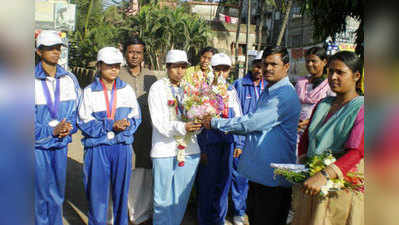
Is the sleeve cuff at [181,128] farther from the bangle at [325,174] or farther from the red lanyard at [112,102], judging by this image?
the bangle at [325,174]

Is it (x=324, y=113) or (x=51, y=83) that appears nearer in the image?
(x=324, y=113)

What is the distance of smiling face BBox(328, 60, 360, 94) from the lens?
2133mm

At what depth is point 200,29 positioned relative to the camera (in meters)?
26.1

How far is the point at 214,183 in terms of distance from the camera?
3961 millimetres

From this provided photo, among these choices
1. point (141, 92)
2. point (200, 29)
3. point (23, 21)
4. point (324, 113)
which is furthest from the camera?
point (200, 29)

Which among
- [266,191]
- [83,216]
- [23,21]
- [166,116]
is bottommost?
[83,216]

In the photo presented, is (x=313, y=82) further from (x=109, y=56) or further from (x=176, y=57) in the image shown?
(x=109, y=56)

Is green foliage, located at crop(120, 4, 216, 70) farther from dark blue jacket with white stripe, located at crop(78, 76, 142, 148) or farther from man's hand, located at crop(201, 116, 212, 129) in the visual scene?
man's hand, located at crop(201, 116, 212, 129)

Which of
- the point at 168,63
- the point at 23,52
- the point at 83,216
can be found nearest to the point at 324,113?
the point at 168,63

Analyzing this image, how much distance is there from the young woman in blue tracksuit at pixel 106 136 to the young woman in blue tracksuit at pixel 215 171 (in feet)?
2.86

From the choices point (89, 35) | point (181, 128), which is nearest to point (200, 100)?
point (181, 128)

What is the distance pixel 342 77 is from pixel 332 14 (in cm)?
157

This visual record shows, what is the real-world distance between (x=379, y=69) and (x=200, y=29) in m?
26.1

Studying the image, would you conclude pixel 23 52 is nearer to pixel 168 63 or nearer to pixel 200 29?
pixel 168 63
